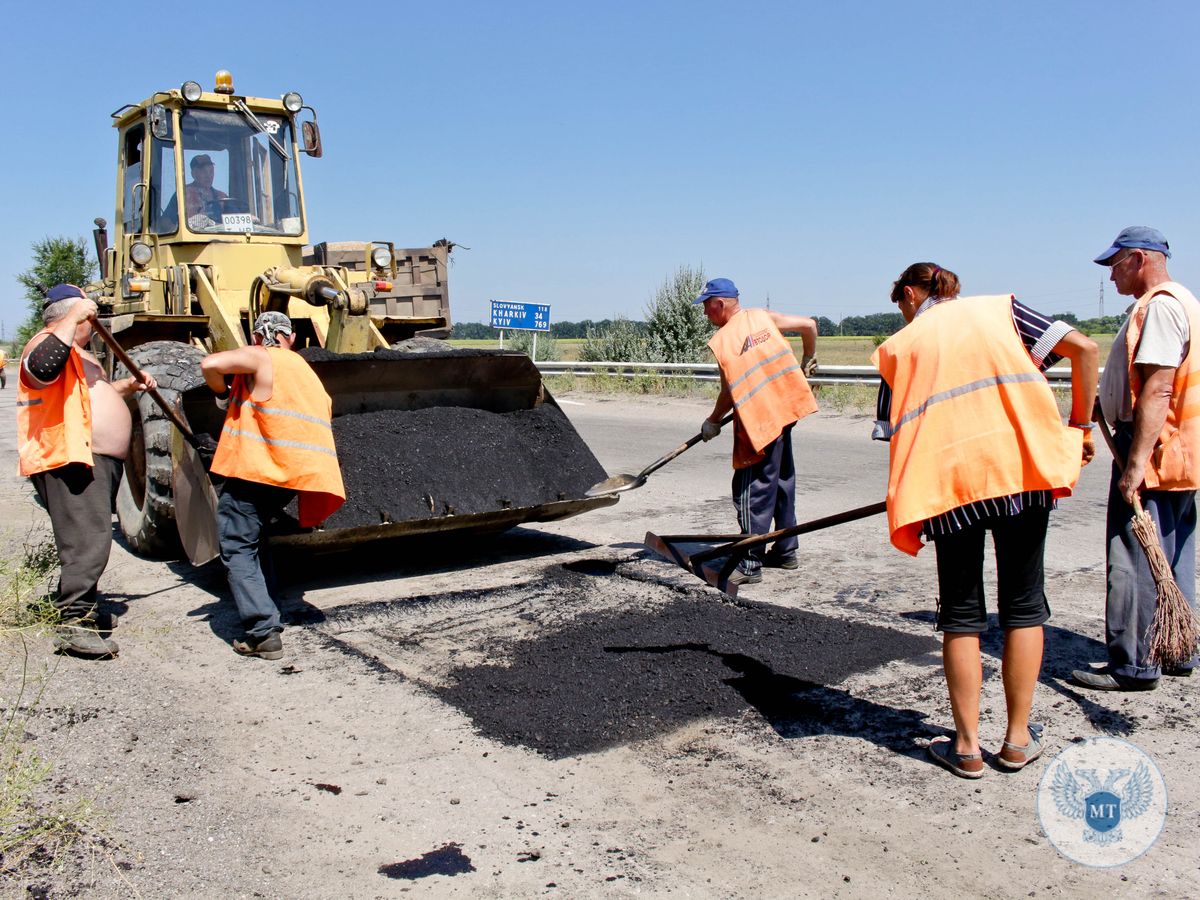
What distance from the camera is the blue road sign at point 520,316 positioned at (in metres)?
20.9

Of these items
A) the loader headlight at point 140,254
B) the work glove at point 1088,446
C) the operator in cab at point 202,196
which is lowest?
the work glove at point 1088,446

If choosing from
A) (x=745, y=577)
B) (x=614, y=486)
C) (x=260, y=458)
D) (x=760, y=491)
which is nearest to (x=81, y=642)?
(x=260, y=458)

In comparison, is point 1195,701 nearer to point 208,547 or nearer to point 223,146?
point 208,547

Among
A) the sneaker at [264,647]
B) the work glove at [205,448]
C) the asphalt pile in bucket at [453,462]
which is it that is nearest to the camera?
the sneaker at [264,647]

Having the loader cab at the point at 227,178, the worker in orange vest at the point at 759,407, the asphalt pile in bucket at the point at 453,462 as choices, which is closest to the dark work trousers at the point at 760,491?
the worker in orange vest at the point at 759,407

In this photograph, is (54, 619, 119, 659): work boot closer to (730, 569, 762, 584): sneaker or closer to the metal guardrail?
(730, 569, 762, 584): sneaker

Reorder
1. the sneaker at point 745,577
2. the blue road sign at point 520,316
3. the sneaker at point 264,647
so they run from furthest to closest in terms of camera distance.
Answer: the blue road sign at point 520,316
the sneaker at point 745,577
the sneaker at point 264,647

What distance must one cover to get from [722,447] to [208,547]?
730 centimetres

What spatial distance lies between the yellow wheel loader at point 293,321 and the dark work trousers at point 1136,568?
10.6ft

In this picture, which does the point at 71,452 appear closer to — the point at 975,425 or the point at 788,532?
the point at 788,532

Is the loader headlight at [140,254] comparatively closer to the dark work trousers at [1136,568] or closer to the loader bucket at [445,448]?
the loader bucket at [445,448]

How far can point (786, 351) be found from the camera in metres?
6.32

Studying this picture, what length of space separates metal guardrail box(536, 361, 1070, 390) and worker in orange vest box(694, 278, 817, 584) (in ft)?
18.9

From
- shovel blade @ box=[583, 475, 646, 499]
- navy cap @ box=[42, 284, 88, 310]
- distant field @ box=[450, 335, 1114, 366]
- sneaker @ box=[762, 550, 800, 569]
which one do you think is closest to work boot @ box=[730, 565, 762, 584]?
sneaker @ box=[762, 550, 800, 569]
